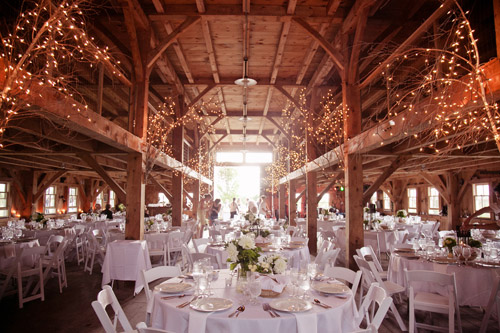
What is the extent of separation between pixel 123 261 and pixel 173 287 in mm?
3315

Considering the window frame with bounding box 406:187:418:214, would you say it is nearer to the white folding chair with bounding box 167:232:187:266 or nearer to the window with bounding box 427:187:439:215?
the window with bounding box 427:187:439:215

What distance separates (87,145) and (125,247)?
2.17 m

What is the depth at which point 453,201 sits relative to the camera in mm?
11945

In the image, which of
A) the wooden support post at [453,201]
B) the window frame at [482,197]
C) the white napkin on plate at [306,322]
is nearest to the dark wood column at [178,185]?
the white napkin on plate at [306,322]

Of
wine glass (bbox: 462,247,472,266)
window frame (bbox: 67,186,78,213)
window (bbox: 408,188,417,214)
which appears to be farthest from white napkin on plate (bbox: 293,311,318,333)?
window frame (bbox: 67,186,78,213)

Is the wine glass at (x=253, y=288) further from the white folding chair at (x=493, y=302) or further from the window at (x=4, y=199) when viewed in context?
the window at (x=4, y=199)

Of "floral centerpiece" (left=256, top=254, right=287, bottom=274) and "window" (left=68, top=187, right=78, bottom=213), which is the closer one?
"floral centerpiece" (left=256, top=254, right=287, bottom=274)

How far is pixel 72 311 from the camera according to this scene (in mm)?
4754

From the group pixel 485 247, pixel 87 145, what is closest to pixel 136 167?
pixel 87 145

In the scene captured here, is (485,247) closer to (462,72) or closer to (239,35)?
(462,72)

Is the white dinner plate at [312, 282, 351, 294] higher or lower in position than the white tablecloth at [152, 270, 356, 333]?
higher

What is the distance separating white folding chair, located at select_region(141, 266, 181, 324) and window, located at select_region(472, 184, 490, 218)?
1103 cm

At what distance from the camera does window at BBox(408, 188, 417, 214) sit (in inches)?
620

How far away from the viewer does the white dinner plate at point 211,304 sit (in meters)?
2.53
